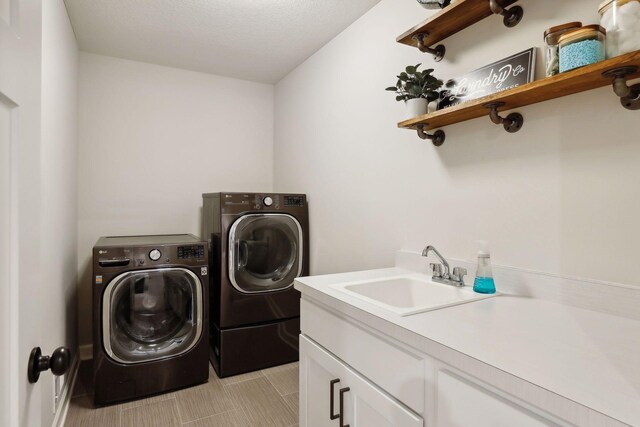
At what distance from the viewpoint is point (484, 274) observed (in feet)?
4.51

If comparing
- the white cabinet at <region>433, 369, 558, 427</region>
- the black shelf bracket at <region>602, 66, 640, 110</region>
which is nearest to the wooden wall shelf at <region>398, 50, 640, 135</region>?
the black shelf bracket at <region>602, 66, 640, 110</region>

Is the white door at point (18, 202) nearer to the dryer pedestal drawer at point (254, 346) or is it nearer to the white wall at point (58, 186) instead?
the white wall at point (58, 186)

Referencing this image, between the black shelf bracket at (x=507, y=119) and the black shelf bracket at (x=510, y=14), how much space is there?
354 millimetres

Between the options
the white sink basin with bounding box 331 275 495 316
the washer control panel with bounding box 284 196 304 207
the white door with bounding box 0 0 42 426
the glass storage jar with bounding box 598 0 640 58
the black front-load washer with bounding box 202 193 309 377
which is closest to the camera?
the white door with bounding box 0 0 42 426

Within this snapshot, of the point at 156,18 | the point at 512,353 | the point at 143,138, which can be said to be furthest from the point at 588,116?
the point at 143,138

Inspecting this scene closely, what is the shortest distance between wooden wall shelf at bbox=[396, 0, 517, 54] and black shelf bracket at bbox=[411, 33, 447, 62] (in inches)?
0.5

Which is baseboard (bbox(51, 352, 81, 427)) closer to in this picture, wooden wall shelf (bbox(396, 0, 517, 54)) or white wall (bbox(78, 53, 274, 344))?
white wall (bbox(78, 53, 274, 344))

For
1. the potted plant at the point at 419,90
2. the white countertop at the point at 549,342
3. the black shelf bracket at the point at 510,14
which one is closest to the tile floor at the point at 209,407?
the white countertop at the point at 549,342

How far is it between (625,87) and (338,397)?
1349mm

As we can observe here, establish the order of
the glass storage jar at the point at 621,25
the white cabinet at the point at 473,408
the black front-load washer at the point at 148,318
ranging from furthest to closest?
Result: the black front-load washer at the point at 148,318, the glass storage jar at the point at 621,25, the white cabinet at the point at 473,408

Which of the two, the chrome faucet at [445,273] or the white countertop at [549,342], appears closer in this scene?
the white countertop at [549,342]

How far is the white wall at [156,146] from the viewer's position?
113 inches

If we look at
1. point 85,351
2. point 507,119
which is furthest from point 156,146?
point 507,119

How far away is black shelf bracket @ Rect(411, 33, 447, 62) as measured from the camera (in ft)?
5.43
